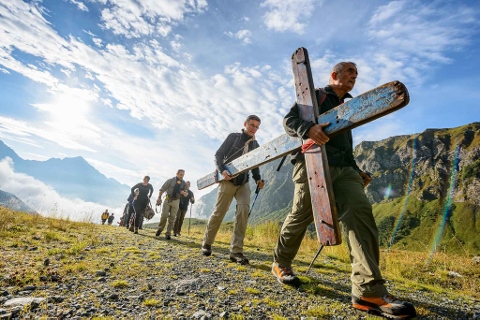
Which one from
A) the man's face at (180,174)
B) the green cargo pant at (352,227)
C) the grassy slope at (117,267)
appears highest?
the man's face at (180,174)

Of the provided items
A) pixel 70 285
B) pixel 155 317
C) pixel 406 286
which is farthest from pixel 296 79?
pixel 406 286

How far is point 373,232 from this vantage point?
9.28 ft

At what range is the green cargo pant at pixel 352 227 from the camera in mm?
2682

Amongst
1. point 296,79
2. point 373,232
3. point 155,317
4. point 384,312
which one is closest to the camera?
point 155,317

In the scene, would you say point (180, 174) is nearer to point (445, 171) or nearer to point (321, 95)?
point (321, 95)

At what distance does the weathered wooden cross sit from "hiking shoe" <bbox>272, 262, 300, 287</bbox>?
1137 millimetres

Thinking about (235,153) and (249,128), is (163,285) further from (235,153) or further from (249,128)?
(249,128)

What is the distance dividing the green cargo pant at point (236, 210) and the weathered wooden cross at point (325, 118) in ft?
7.55

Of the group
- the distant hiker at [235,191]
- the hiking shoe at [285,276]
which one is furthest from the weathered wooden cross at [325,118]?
the distant hiker at [235,191]

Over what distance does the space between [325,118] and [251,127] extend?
3.31 meters

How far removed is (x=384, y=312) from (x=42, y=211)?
1363cm

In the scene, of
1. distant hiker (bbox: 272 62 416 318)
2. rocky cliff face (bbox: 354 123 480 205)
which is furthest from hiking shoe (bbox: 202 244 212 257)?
rocky cliff face (bbox: 354 123 480 205)

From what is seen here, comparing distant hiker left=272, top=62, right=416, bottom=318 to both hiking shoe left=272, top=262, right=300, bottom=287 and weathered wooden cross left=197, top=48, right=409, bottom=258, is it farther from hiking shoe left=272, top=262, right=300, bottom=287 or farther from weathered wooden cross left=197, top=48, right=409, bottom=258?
weathered wooden cross left=197, top=48, right=409, bottom=258

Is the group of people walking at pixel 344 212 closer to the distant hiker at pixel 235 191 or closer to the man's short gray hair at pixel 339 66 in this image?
the man's short gray hair at pixel 339 66
